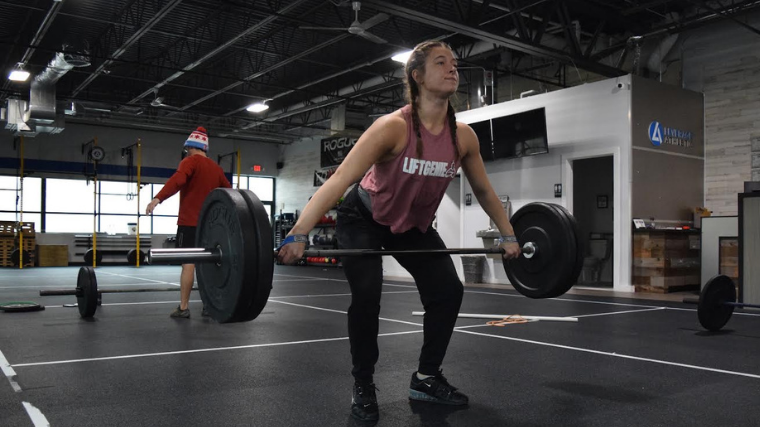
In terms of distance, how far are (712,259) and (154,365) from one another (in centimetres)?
592

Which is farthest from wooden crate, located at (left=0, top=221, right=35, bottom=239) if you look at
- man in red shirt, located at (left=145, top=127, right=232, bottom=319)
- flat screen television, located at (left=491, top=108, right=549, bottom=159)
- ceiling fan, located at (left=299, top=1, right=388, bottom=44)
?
Answer: man in red shirt, located at (left=145, top=127, right=232, bottom=319)

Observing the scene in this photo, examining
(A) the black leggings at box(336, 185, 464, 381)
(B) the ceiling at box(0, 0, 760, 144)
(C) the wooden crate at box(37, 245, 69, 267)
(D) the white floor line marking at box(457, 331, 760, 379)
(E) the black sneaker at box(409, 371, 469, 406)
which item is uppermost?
(B) the ceiling at box(0, 0, 760, 144)

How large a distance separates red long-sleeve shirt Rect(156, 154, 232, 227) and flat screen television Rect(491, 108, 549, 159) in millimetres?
4695

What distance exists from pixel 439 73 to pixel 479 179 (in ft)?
1.30

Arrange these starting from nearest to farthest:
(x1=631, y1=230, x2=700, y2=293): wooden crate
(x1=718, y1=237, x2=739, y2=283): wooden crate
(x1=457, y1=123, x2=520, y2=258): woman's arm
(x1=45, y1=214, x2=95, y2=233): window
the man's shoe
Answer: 1. (x1=457, y1=123, x2=520, y2=258): woman's arm
2. the man's shoe
3. (x1=718, y1=237, x2=739, y2=283): wooden crate
4. (x1=631, y1=230, x2=700, y2=293): wooden crate
5. (x1=45, y1=214, x2=95, y2=233): window

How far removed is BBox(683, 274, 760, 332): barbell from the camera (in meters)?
3.54

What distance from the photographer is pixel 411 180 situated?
1.91 meters

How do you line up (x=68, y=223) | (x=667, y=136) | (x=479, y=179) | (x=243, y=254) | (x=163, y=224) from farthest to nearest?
(x=163, y=224), (x=68, y=223), (x=667, y=136), (x=479, y=179), (x=243, y=254)

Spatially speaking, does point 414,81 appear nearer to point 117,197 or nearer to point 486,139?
point 486,139

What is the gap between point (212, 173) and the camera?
3.99m

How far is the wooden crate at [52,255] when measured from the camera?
13.6 m

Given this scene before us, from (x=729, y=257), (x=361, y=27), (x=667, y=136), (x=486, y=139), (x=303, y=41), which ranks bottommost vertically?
(x=729, y=257)

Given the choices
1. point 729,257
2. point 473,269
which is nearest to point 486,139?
point 473,269

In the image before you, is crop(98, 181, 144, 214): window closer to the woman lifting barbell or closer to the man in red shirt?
the man in red shirt
